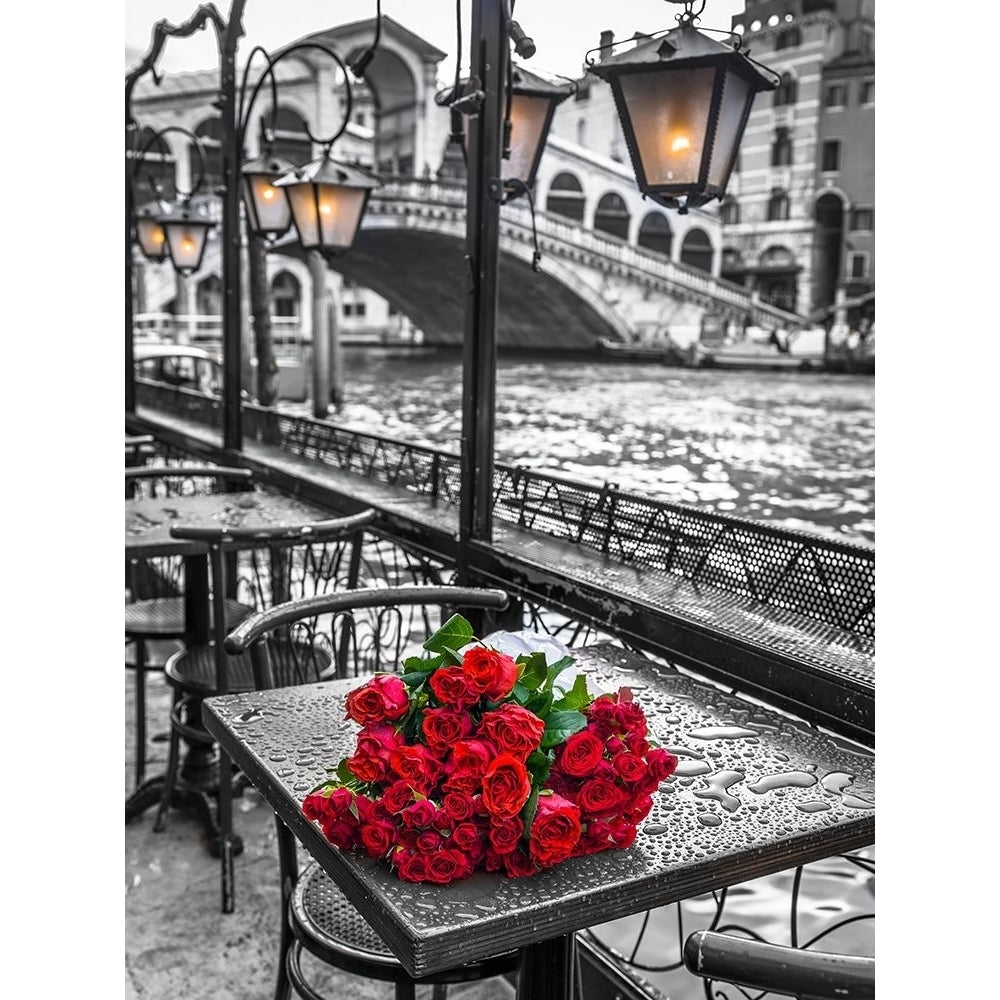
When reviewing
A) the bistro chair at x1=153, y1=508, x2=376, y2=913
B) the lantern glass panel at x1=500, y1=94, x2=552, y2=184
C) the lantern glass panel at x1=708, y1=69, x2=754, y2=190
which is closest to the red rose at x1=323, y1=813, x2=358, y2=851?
the bistro chair at x1=153, y1=508, x2=376, y2=913

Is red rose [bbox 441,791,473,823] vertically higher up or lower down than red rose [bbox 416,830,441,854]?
higher up

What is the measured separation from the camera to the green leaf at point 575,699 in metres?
1.43

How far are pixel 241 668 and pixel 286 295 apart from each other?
42602mm

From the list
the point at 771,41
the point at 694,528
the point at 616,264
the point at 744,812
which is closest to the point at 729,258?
the point at 616,264

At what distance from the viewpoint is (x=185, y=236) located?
731cm

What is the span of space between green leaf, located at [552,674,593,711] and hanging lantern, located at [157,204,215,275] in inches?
255

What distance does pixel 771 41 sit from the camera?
19.9m

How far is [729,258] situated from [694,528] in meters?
21.0

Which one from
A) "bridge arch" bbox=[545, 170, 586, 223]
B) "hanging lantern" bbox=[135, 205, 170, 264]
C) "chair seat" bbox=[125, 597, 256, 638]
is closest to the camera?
"chair seat" bbox=[125, 597, 256, 638]

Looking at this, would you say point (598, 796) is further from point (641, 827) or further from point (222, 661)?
point (222, 661)

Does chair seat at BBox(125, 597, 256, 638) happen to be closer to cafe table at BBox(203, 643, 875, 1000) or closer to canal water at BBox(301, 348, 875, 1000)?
cafe table at BBox(203, 643, 875, 1000)

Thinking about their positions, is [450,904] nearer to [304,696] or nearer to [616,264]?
[304,696]

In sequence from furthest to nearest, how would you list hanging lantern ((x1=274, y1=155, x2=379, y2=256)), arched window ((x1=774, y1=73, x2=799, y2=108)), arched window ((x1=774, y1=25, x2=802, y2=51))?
arched window ((x1=774, y1=73, x2=799, y2=108)) < arched window ((x1=774, y1=25, x2=802, y2=51)) < hanging lantern ((x1=274, y1=155, x2=379, y2=256))

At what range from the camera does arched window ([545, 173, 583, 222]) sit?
23672mm
